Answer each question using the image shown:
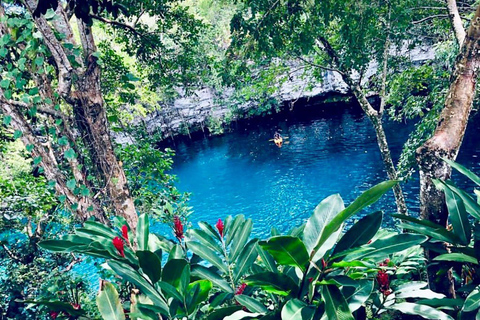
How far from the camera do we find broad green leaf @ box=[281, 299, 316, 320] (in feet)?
2.93

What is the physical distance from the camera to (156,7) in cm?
438

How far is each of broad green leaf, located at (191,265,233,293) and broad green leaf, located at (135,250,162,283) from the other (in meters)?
0.26

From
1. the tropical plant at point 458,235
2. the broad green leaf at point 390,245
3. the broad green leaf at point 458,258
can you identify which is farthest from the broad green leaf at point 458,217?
the broad green leaf at point 390,245

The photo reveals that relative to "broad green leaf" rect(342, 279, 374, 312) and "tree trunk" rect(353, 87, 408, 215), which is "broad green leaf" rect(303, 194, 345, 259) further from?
"tree trunk" rect(353, 87, 408, 215)

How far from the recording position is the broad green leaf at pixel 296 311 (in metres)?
0.89

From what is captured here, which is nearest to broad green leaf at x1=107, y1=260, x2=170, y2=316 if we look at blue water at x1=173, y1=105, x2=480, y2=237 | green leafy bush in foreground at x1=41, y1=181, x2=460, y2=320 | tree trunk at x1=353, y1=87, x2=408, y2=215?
green leafy bush in foreground at x1=41, y1=181, x2=460, y2=320

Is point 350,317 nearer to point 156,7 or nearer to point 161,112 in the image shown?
point 156,7

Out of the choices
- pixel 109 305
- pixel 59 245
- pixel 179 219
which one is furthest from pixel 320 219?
pixel 179 219

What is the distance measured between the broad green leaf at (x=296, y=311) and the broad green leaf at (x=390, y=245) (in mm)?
196

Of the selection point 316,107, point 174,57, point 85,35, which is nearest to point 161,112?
point 316,107

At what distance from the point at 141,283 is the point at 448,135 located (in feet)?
6.65

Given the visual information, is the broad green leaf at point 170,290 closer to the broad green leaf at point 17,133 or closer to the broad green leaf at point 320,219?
the broad green leaf at point 320,219

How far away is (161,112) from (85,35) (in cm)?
2244

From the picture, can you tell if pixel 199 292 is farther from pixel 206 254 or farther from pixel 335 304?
pixel 335 304
